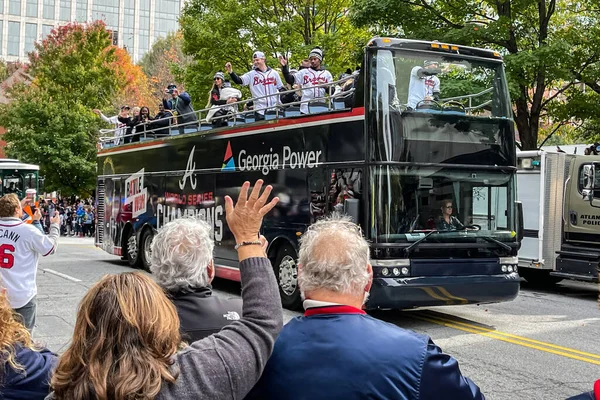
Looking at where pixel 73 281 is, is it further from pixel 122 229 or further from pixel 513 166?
pixel 513 166

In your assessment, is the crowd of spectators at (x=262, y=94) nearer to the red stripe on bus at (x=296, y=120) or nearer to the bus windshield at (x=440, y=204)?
the red stripe on bus at (x=296, y=120)

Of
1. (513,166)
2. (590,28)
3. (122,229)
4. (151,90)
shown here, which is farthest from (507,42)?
(151,90)

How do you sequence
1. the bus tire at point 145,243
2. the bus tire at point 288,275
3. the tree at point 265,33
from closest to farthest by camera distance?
the bus tire at point 288,275 < the bus tire at point 145,243 < the tree at point 265,33

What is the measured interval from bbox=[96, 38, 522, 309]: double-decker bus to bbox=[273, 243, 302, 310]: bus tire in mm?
25

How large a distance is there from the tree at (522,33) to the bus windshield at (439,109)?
25.7 feet

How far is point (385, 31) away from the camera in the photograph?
20.7 meters

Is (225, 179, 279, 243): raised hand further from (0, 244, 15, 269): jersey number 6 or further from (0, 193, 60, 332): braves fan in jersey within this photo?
(0, 244, 15, 269): jersey number 6

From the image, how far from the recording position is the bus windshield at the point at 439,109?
961 centimetres

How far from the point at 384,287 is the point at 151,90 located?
168 feet

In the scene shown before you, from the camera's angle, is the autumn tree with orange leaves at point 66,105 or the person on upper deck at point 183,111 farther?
the autumn tree with orange leaves at point 66,105

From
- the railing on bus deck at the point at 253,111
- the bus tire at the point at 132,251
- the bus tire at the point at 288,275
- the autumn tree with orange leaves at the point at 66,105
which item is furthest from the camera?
the autumn tree with orange leaves at the point at 66,105

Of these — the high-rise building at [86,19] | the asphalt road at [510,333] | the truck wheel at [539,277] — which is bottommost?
the asphalt road at [510,333]

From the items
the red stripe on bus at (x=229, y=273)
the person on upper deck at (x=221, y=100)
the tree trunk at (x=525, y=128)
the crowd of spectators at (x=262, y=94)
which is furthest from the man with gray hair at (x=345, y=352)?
the tree trunk at (x=525, y=128)

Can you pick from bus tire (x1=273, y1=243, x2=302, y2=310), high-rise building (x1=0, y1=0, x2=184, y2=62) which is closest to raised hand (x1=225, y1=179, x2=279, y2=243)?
bus tire (x1=273, y1=243, x2=302, y2=310)
